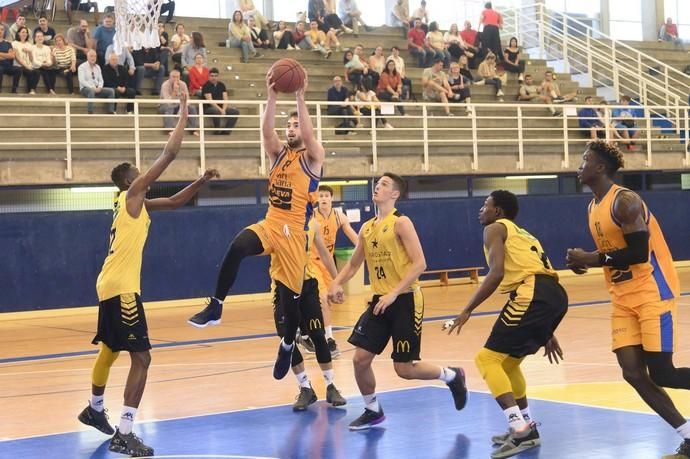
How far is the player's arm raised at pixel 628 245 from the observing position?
22.8 ft

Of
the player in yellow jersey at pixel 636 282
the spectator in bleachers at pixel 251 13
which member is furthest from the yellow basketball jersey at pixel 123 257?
the spectator in bleachers at pixel 251 13

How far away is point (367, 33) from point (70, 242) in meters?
10.8

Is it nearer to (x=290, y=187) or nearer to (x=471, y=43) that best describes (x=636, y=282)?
(x=290, y=187)

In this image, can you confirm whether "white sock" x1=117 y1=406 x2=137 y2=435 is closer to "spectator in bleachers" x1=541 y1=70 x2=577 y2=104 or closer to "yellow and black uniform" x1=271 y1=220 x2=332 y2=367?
"yellow and black uniform" x1=271 y1=220 x2=332 y2=367

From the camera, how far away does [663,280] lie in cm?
718

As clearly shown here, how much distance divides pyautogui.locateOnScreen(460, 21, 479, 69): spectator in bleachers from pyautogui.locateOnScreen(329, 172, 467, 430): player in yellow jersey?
1877 cm

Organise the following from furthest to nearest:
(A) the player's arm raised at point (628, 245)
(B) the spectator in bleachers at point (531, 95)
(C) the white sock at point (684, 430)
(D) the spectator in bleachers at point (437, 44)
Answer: (D) the spectator in bleachers at point (437, 44) → (B) the spectator in bleachers at point (531, 95) → (C) the white sock at point (684, 430) → (A) the player's arm raised at point (628, 245)

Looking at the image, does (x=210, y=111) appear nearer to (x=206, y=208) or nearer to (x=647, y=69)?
(x=206, y=208)

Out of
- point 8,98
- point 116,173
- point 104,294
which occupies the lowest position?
point 104,294

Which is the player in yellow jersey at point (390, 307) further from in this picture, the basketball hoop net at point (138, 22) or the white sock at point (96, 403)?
the basketball hoop net at point (138, 22)

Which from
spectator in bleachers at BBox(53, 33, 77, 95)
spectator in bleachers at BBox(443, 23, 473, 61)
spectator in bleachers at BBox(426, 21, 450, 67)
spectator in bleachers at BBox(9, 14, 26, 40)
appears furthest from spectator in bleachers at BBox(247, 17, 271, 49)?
spectator in bleachers at BBox(9, 14, 26, 40)

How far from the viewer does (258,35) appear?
24.5 meters

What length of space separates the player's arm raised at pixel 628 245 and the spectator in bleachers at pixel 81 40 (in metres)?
15.2

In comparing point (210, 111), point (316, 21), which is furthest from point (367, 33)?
point (210, 111)
